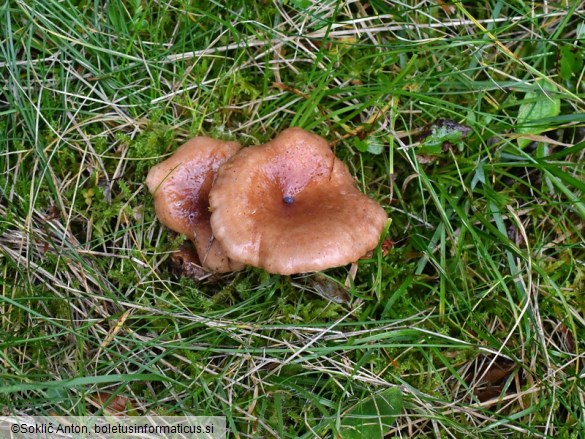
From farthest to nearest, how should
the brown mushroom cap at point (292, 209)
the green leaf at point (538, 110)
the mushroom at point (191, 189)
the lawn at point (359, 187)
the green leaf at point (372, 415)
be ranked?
the green leaf at point (538, 110) → the mushroom at point (191, 189) → the lawn at point (359, 187) → the green leaf at point (372, 415) → the brown mushroom cap at point (292, 209)

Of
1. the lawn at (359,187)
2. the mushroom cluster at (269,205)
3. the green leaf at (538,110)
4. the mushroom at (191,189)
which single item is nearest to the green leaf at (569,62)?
the lawn at (359,187)

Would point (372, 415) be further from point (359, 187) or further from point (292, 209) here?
point (359, 187)

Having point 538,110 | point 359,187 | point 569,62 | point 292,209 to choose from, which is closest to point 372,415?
point 292,209

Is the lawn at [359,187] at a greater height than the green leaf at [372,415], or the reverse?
the lawn at [359,187]

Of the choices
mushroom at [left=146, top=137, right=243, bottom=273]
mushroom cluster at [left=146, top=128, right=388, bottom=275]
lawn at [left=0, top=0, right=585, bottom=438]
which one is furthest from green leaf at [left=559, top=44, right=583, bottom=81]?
mushroom at [left=146, top=137, right=243, bottom=273]

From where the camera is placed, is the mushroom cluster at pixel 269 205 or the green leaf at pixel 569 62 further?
the green leaf at pixel 569 62

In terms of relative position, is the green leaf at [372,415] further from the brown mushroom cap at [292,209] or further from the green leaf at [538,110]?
the green leaf at [538,110]
